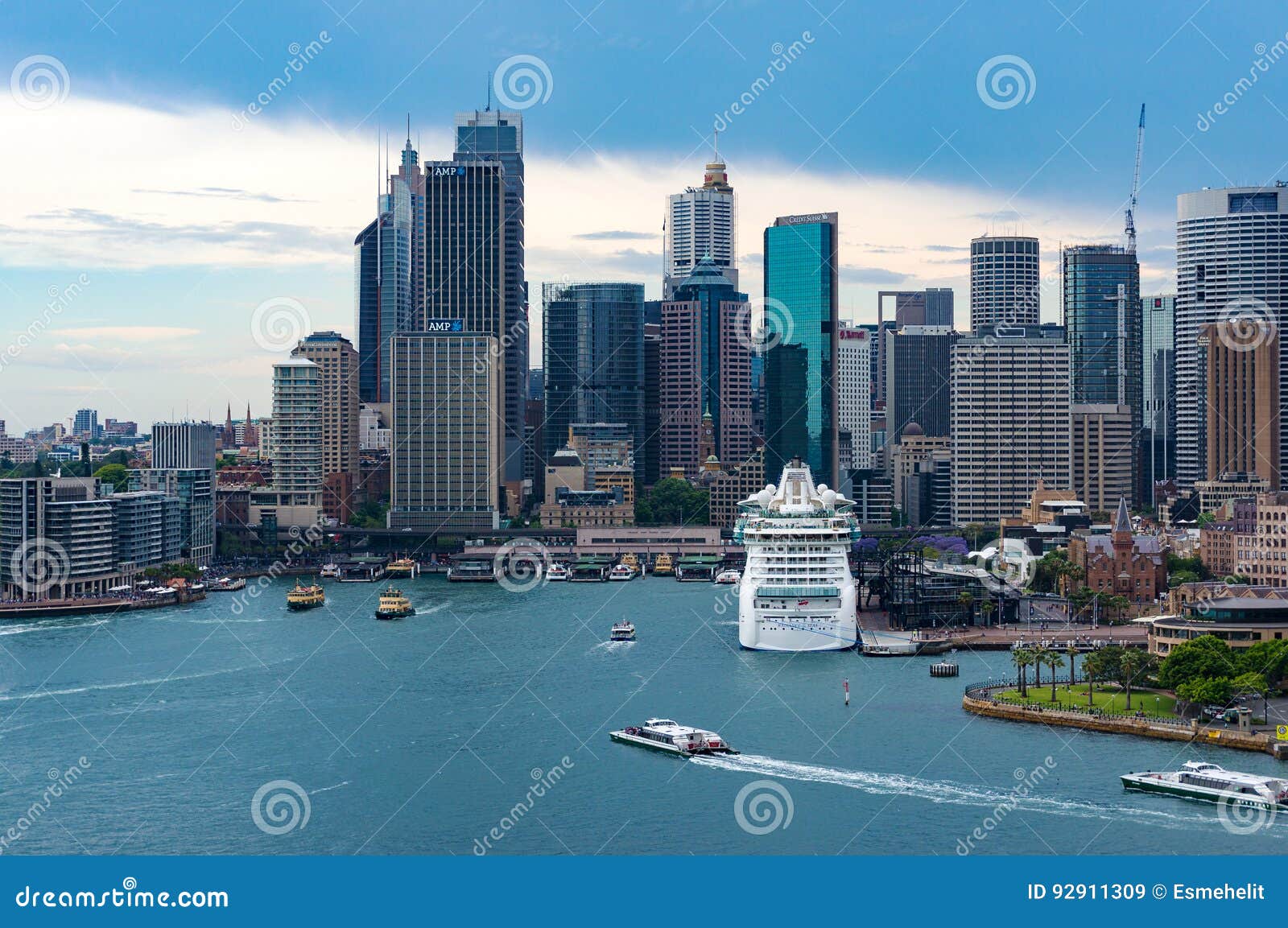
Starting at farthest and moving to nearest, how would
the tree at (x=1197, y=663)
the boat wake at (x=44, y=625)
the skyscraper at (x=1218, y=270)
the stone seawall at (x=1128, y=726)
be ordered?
the skyscraper at (x=1218, y=270), the boat wake at (x=44, y=625), the tree at (x=1197, y=663), the stone seawall at (x=1128, y=726)

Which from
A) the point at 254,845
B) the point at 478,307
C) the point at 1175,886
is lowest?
the point at 254,845

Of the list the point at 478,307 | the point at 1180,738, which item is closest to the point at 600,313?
the point at 478,307

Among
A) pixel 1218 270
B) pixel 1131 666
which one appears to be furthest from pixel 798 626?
pixel 1218 270

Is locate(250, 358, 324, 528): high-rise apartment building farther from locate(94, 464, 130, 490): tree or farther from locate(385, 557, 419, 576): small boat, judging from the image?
→ locate(385, 557, 419, 576): small boat

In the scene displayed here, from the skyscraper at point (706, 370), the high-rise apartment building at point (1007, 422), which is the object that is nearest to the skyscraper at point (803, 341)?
the skyscraper at point (706, 370)

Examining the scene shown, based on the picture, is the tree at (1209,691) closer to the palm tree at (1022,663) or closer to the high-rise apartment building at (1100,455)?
the palm tree at (1022,663)

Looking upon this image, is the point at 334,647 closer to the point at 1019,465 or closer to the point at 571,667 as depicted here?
the point at 571,667
